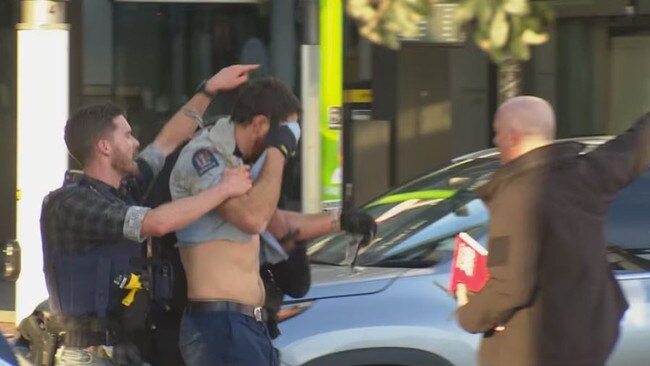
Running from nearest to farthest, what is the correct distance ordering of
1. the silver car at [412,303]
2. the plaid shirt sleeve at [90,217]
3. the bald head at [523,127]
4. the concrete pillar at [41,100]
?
1. the bald head at [523,127]
2. the plaid shirt sleeve at [90,217]
3. the silver car at [412,303]
4. the concrete pillar at [41,100]

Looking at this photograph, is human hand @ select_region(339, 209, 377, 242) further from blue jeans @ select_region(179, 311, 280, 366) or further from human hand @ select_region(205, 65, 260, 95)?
human hand @ select_region(205, 65, 260, 95)

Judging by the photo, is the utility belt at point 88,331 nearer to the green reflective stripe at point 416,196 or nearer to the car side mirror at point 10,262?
the car side mirror at point 10,262

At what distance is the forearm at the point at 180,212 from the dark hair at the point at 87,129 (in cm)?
40

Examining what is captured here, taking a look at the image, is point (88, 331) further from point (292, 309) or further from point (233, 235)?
point (292, 309)

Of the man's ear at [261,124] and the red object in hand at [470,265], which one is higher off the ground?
the man's ear at [261,124]

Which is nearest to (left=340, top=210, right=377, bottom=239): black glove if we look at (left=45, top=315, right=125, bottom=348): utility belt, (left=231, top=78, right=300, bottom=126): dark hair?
(left=231, top=78, right=300, bottom=126): dark hair

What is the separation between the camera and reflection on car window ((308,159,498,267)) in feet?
20.4

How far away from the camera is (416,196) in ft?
22.1

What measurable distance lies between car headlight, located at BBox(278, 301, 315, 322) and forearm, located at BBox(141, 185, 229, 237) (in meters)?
1.38

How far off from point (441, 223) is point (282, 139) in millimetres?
1745

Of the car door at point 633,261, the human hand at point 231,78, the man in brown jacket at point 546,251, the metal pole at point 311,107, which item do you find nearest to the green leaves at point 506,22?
the man in brown jacket at point 546,251

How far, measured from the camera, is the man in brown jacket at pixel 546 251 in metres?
4.31

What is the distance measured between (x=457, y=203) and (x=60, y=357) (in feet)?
7.69

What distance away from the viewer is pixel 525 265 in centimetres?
433
